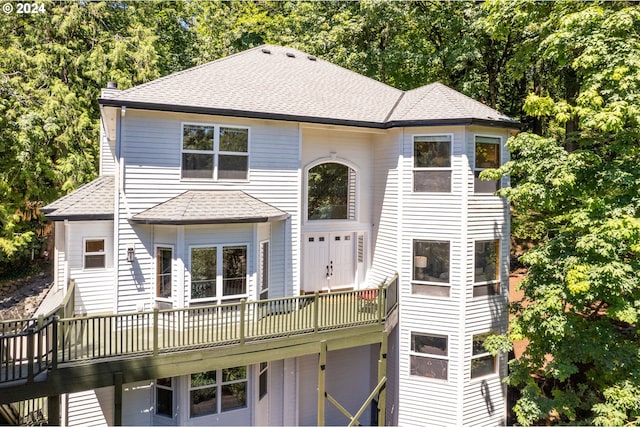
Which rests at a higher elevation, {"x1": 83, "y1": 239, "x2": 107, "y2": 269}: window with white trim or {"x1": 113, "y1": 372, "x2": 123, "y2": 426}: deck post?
→ {"x1": 83, "y1": 239, "x2": 107, "y2": 269}: window with white trim

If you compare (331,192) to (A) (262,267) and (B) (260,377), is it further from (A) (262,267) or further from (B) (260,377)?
(B) (260,377)

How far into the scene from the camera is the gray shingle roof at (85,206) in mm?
9031

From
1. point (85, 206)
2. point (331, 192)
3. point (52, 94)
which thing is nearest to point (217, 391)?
point (85, 206)

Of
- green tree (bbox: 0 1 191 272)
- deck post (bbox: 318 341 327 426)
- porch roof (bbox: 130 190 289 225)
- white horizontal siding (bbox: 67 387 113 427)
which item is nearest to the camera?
porch roof (bbox: 130 190 289 225)

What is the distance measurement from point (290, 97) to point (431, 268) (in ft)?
21.5

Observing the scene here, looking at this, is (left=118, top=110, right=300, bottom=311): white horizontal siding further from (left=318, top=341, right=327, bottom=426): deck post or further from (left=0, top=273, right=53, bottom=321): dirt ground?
(left=0, top=273, right=53, bottom=321): dirt ground

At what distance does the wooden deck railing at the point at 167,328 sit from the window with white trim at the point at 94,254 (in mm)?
870

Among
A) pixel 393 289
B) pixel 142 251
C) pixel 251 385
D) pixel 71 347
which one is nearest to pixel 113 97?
pixel 142 251

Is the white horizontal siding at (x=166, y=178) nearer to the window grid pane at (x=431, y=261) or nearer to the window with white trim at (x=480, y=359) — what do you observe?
the window grid pane at (x=431, y=261)

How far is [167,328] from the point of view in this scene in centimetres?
902

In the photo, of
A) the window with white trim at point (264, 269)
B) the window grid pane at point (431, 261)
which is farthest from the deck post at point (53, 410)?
the window grid pane at point (431, 261)

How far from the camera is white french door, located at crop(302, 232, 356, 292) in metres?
11.7

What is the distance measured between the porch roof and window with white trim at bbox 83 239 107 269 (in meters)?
1.48
